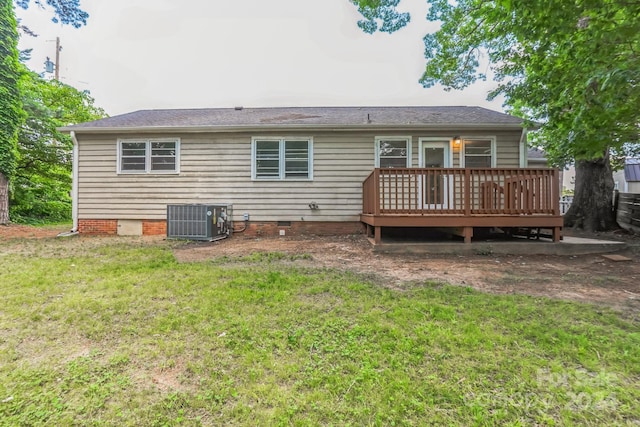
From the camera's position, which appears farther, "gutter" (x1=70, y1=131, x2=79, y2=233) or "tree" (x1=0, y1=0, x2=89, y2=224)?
"tree" (x1=0, y1=0, x2=89, y2=224)

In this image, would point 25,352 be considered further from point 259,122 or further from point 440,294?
point 259,122

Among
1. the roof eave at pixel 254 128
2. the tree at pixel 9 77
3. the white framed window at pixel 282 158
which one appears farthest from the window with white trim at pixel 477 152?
the tree at pixel 9 77

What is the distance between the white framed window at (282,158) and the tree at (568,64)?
4.10 m

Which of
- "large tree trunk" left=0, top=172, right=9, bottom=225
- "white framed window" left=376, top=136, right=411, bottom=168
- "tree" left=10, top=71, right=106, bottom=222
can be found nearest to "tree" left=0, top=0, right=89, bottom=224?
"large tree trunk" left=0, top=172, right=9, bottom=225

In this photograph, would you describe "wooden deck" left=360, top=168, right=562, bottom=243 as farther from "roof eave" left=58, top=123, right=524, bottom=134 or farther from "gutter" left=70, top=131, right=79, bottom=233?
"gutter" left=70, top=131, right=79, bottom=233

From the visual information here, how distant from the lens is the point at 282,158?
8047 mm

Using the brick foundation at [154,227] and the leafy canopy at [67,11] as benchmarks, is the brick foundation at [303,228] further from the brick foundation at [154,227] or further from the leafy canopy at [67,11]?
the leafy canopy at [67,11]

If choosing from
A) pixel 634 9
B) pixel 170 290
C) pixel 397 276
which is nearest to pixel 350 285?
pixel 397 276

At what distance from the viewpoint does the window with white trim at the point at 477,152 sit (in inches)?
303

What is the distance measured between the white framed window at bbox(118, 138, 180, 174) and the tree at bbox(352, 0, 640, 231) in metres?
6.69

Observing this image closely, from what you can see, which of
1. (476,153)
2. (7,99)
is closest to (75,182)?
(7,99)

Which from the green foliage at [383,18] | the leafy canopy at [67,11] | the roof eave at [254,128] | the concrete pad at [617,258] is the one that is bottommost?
the concrete pad at [617,258]

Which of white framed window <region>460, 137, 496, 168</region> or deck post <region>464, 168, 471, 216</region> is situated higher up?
white framed window <region>460, 137, 496, 168</region>

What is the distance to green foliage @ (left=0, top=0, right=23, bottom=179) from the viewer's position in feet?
29.8
